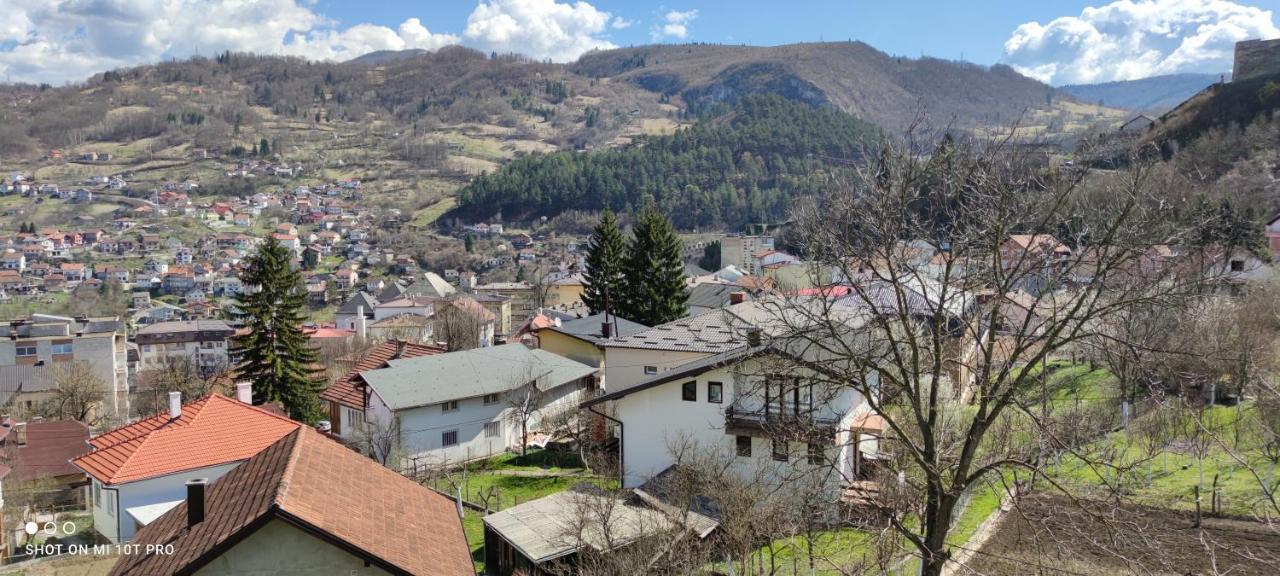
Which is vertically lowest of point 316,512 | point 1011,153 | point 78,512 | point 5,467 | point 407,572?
point 78,512

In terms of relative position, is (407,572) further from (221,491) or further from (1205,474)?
(1205,474)

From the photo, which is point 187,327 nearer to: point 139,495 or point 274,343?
point 274,343

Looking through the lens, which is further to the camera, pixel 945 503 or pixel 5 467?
pixel 5 467

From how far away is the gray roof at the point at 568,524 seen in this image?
14.8 m

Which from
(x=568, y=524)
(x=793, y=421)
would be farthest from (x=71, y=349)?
(x=793, y=421)

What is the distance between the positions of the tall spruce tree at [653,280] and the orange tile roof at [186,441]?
72.2 ft

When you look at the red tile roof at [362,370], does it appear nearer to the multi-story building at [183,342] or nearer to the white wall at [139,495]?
the white wall at [139,495]

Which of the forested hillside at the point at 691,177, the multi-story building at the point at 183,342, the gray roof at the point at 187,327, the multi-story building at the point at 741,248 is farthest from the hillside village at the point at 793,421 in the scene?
the forested hillside at the point at 691,177

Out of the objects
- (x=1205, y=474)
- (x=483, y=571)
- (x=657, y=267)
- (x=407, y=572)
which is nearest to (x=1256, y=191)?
(x=657, y=267)

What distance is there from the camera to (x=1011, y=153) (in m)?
8.49

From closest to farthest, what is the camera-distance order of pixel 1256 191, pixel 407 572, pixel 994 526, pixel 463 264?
pixel 407 572 < pixel 994 526 < pixel 1256 191 < pixel 463 264

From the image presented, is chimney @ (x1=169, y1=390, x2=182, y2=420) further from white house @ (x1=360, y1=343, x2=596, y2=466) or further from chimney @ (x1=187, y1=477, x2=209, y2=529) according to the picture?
chimney @ (x1=187, y1=477, x2=209, y2=529)

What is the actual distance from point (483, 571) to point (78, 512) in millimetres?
14682

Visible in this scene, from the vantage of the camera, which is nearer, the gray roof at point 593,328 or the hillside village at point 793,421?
the hillside village at point 793,421
